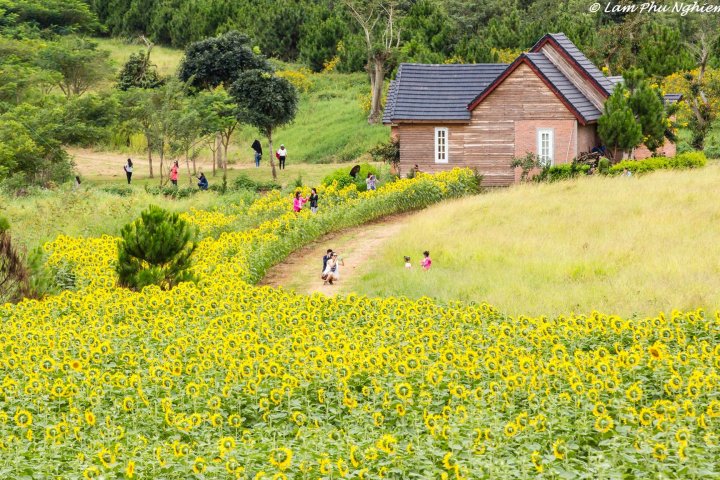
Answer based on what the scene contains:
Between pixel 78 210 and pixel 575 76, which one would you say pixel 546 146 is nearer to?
pixel 575 76

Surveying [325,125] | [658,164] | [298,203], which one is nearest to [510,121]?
[658,164]

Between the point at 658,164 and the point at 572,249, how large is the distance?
40.1 ft

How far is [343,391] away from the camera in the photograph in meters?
11.5

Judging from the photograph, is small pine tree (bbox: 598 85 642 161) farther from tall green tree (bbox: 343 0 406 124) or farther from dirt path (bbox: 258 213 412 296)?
tall green tree (bbox: 343 0 406 124)

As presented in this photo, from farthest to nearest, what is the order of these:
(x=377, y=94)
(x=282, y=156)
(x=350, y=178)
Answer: (x=377, y=94), (x=282, y=156), (x=350, y=178)

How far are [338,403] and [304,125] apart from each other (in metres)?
45.0

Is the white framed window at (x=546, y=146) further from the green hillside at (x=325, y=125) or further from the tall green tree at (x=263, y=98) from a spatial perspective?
the green hillside at (x=325, y=125)

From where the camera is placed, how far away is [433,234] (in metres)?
24.5

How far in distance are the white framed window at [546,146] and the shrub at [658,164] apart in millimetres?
3256

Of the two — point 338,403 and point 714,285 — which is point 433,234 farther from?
point 338,403

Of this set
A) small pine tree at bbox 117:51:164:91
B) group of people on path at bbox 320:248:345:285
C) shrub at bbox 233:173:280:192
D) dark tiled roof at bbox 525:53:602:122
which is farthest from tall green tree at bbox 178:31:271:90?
group of people on path at bbox 320:248:345:285

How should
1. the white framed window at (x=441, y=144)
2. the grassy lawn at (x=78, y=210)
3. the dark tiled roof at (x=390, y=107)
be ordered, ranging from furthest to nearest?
1. the dark tiled roof at (x=390, y=107)
2. the white framed window at (x=441, y=144)
3. the grassy lawn at (x=78, y=210)

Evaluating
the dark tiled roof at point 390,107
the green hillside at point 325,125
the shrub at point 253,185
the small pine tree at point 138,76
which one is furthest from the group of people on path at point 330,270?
the small pine tree at point 138,76

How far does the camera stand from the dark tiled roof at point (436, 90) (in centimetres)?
3744
